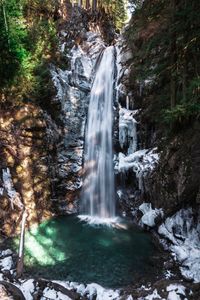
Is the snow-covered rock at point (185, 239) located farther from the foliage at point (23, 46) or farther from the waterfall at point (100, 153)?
the foliage at point (23, 46)

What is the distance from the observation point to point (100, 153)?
47.2ft

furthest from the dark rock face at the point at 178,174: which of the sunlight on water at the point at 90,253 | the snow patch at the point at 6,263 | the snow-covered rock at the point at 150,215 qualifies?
the snow patch at the point at 6,263

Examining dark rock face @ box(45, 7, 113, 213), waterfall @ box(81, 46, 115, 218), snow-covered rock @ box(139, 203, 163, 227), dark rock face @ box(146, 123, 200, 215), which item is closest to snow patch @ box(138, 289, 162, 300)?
dark rock face @ box(146, 123, 200, 215)

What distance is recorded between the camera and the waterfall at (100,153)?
1325 centimetres

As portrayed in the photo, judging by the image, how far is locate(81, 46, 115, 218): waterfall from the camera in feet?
43.5

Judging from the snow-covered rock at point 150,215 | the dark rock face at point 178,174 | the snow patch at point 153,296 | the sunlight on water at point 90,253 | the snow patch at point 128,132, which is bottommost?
the snow patch at point 153,296

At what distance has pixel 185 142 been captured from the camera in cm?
922

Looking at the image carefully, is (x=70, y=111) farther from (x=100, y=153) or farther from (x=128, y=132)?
(x=128, y=132)

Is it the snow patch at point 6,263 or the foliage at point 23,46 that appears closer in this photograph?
the snow patch at point 6,263

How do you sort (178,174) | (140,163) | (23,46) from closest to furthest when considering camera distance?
(178,174)
(140,163)
(23,46)

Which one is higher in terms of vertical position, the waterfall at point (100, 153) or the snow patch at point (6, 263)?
A: the waterfall at point (100, 153)

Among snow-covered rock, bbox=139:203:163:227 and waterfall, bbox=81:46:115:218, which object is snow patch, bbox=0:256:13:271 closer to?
snow-covered rock, bbox=139:203:163:227

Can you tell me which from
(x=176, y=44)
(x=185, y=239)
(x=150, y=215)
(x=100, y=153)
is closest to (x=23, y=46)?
(x=100, y=153)

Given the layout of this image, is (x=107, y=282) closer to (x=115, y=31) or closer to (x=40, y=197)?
(x=40, y=197)
